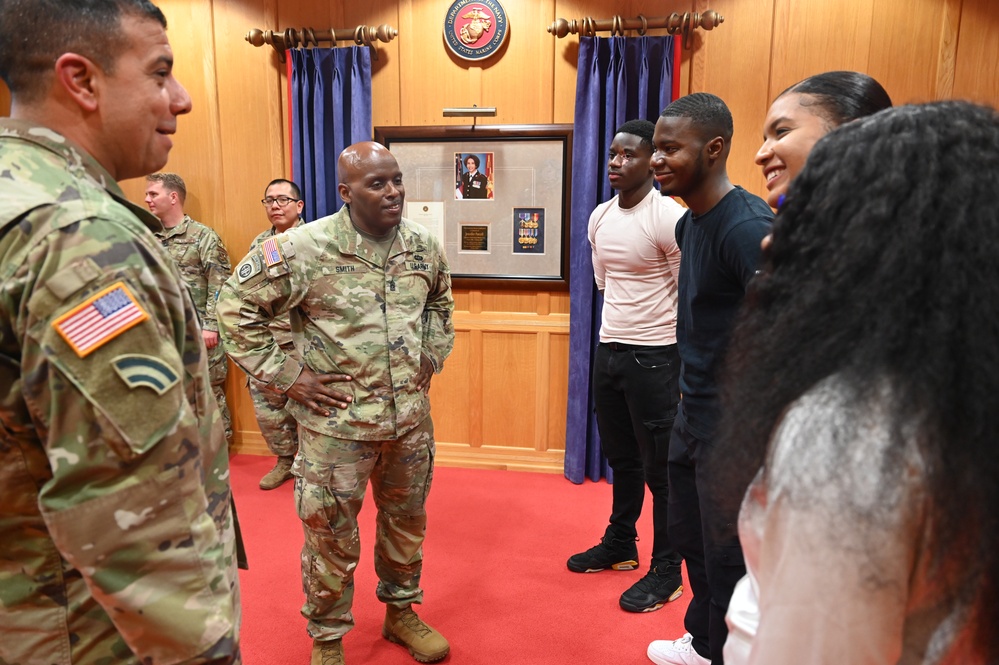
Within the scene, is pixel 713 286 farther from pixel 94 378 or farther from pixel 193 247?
pixel 193 247

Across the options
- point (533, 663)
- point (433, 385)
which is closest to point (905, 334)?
point (533, 663)

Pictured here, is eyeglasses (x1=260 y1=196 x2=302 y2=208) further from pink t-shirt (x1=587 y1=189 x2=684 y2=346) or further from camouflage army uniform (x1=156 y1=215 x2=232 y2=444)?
pink t-shirt (x1=587 y1=189 x2=684 y2=346)

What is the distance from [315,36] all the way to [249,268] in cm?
224

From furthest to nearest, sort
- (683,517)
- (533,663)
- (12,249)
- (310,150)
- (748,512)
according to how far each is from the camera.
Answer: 1. (310,150)
2. (533,663)
3. (683,517)
4. (12,249)
5. (748,512)

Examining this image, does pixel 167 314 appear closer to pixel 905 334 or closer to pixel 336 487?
pixel 905 334

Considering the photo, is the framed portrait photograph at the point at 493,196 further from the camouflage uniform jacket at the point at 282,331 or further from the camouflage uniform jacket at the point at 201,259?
the camouflage uniform jacket at the point at 282,331

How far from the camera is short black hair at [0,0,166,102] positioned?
0.97 meters

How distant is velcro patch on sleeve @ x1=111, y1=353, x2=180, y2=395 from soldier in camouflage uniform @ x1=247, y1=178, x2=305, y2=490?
9.61 ft

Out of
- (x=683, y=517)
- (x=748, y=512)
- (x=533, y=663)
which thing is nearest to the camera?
(x=748, y=512)

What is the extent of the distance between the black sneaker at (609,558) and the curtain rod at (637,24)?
263cm

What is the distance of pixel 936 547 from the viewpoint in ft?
1.97

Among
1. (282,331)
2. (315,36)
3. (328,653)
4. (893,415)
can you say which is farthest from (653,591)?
(315,36)

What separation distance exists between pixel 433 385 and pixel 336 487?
1.99 m

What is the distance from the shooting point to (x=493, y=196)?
391cm
